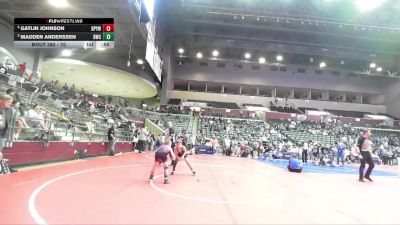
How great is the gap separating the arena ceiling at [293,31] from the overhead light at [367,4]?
0.09m

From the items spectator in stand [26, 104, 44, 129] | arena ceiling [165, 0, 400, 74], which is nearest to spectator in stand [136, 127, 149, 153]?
spectator in stand [26, 104, 44, 129]

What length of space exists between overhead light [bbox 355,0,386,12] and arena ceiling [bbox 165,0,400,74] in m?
0.09

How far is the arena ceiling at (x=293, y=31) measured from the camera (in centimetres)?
2423

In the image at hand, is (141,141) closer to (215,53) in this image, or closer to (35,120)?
(35,120)

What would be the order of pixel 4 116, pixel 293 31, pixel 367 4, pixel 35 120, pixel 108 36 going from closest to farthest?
pixel 4 116 < pixel 108 36 < pixel 35 120 < pixel 367 4 < pixel 293 31

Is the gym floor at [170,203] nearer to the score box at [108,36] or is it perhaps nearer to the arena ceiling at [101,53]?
the score box at [108,36]

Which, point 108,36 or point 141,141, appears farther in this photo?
point 141,141

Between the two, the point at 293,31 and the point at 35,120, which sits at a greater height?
the point at 293,31

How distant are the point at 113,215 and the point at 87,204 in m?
0.78
